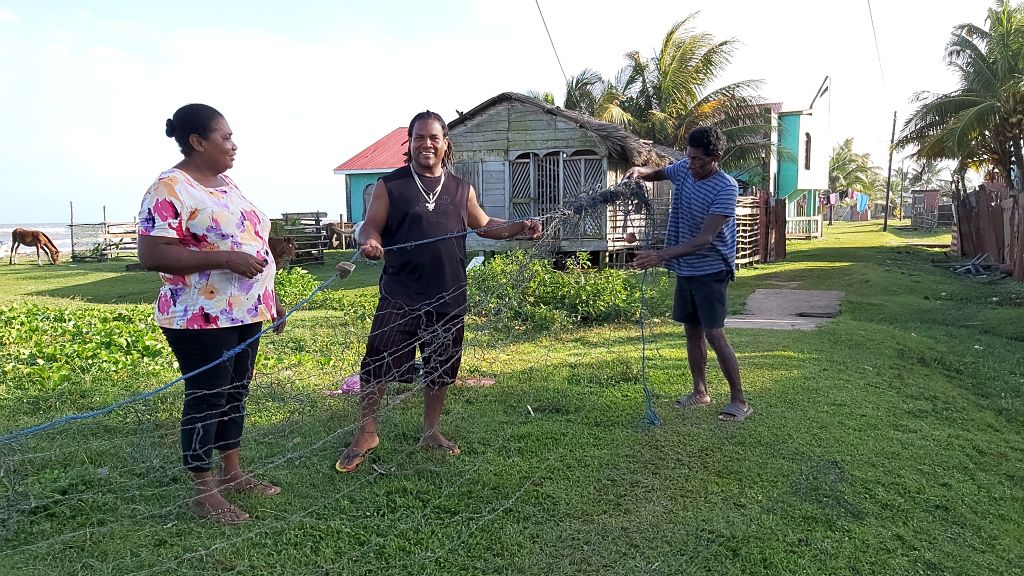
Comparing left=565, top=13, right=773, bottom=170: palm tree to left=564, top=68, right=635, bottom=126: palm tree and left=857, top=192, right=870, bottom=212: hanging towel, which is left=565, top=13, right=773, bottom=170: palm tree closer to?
left=564, top=68, right=635, bottom=126: palm tree

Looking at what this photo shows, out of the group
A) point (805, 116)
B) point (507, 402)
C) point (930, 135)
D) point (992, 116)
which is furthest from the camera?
point (805, 116)

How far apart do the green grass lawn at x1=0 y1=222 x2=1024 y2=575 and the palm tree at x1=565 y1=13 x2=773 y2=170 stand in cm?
1679

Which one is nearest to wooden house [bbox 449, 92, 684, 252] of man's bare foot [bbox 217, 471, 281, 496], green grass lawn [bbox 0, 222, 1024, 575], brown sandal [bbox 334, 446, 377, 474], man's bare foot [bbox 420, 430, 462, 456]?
green grass lawn [bbox 0, 222, 1024, 575]

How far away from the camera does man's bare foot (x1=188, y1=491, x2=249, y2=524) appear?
9.82 ft

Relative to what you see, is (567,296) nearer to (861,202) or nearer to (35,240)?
(35,240)

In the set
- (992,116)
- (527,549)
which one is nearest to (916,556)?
(527,549)

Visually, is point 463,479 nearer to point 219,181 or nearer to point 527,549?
point 527,549

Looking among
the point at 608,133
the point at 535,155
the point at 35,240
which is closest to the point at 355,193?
the point at 35,240

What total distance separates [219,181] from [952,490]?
3548 millimetres

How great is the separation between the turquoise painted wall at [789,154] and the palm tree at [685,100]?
4902 millimetres

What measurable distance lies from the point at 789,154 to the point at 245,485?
2691 cm

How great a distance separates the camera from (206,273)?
285 cm

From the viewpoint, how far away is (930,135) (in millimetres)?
19625

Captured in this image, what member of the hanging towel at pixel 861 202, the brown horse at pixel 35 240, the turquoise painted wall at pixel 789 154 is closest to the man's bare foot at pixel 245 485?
the brown horse at pixel 35 240
